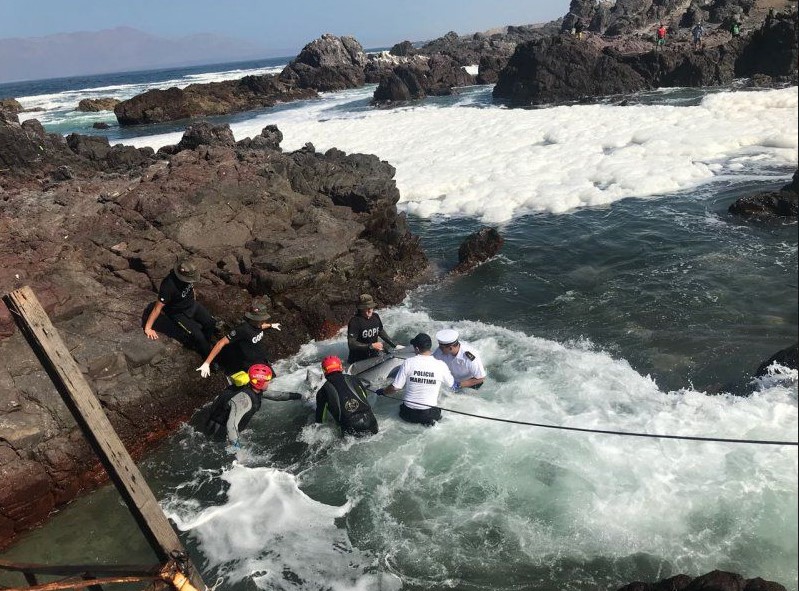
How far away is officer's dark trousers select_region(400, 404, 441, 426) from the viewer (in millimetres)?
7340

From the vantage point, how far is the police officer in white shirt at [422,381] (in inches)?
284

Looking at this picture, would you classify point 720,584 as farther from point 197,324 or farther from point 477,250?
point 477,250

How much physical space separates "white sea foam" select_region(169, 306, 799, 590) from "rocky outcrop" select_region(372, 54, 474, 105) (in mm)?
38686

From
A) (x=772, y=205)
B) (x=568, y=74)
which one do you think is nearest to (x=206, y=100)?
(x=568, y=74)

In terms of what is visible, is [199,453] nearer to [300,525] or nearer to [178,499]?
[178,499]

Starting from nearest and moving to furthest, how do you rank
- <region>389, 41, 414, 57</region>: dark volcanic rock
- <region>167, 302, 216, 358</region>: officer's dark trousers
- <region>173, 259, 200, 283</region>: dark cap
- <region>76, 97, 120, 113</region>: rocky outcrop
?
<region>173, 259, 200, 283</region>: dark cap < <region>167, 302, 216, 358</region>: officer's dark trousers < <region>76, 97, 120, 113</region>: rocky outcrop < <region>389, 41, 414, 57</region>: dark volcanic rock

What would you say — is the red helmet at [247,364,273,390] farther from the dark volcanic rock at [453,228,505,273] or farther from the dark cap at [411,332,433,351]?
the dark volcanic rock at [453,228,505,273]

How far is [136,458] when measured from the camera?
750 centimetres

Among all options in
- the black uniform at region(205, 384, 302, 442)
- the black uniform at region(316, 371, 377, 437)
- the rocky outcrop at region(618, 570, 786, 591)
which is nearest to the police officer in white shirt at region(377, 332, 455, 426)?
the black uniform at region(316, 371, 377, 437)

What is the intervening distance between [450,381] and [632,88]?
34.2 m

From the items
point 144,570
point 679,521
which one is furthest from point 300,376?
point 679,521

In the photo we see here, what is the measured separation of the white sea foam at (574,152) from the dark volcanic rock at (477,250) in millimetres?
2884

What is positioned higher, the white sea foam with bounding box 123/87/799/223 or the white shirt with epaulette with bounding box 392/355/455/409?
the white sea foam with bounding box 123/87/799/223

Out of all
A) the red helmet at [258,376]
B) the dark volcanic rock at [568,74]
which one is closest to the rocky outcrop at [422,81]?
the dark volcanic rock at [568,74]
